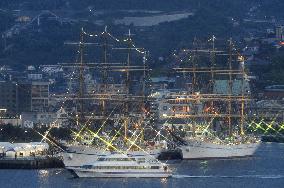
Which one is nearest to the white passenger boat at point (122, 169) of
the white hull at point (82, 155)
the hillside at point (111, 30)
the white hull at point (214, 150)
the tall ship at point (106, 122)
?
the tall ship at point (106, 122)

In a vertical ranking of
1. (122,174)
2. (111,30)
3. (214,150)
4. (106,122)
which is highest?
(111,30)

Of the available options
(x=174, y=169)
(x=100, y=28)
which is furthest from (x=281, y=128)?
(x=100, y=28)

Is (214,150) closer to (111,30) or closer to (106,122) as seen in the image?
(106,122)

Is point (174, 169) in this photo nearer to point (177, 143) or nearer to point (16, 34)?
point (177, 143)

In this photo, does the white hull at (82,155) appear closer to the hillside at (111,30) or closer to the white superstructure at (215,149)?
the white superstructure at (215,149)

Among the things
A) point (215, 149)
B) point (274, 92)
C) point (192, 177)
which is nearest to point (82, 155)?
point (192, 177)
